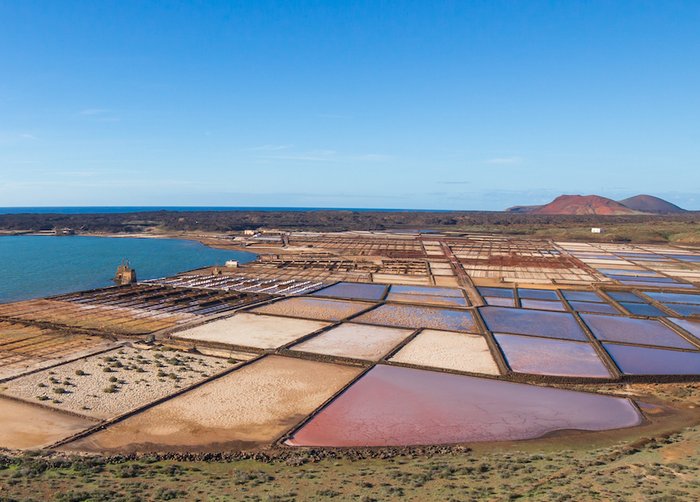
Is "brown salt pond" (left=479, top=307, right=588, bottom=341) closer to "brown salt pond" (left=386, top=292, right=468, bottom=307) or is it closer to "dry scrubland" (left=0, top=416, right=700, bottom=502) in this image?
"brown salt pond" (left=386, top=292, right=468, bottom=307)

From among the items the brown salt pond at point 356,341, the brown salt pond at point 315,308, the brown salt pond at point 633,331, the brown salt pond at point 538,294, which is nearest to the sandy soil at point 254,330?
the brown salt pond at point 356,341

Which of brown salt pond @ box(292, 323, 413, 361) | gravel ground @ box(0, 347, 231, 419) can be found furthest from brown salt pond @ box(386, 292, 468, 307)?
gravel ground @ box(0, 347, 231, 419)

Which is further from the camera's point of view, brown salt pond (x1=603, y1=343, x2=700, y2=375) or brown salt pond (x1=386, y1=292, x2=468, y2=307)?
brown salt pond (x1=386, y1=292, x2=468, y2=307)

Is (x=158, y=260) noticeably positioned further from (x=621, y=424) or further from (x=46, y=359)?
(x=621, y=424)

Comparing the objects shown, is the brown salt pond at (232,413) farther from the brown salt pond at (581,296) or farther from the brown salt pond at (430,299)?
the brown salt pond at (581,296)

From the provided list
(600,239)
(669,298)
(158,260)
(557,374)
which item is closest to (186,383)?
Answer: (557,374)

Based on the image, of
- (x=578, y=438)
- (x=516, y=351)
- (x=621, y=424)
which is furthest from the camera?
(x=516, y=351)
